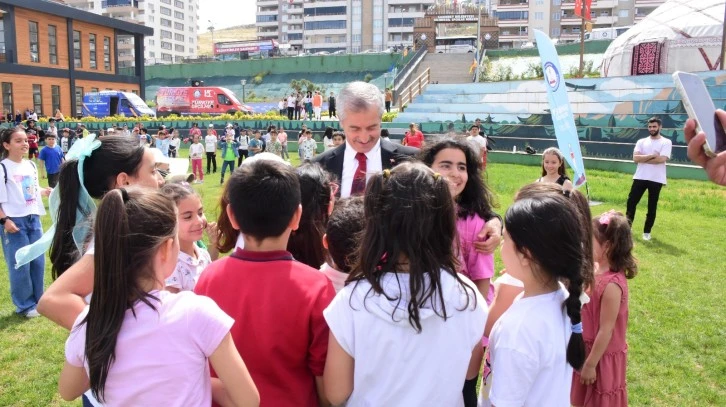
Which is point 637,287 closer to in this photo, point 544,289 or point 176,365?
point 544,289

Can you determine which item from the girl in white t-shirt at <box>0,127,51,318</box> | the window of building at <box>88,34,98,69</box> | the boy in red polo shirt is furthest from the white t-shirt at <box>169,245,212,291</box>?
the window of building at <box>88,34,98,69</box>

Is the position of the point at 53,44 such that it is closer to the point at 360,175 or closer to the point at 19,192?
the point at 19,192

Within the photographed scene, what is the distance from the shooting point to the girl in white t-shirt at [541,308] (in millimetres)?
1812

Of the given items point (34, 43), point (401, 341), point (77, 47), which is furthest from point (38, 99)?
point (401, 341)

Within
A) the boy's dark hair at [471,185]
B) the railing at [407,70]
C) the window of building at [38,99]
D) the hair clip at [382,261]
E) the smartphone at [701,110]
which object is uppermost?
the railing at [407,70]

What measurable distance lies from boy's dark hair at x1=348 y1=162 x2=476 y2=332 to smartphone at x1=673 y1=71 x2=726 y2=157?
0.98 meters

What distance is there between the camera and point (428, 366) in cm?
180

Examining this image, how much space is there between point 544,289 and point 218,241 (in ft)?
5.10

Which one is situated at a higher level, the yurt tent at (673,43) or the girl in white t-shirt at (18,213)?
the yurt tent at (673,43)

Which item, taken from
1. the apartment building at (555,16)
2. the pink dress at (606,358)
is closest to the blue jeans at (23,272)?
the pink dress at (606,358)

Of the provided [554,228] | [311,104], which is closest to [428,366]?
[554,228]

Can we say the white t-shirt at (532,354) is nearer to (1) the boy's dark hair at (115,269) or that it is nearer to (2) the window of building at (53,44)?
(1) the boy's dark hair at (115,269)

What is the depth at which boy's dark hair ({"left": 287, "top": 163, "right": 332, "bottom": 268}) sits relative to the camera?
2.31m

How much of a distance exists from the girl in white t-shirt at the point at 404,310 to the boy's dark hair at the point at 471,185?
0.83 metres
